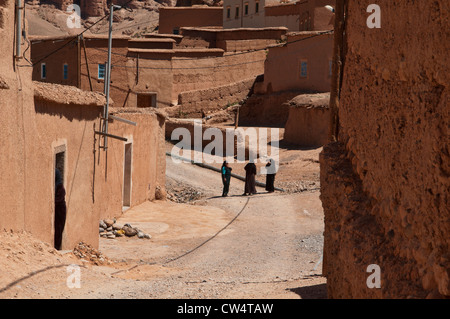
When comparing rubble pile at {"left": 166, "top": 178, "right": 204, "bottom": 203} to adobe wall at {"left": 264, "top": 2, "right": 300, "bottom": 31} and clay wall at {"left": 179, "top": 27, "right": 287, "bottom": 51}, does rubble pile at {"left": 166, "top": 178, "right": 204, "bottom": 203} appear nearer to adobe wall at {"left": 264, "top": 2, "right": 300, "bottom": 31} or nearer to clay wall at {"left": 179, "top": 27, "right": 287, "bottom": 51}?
clay wall at {"left": 179, "top": 27, "right": 287, "bottom": 51}

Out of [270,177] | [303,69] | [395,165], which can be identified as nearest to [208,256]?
[395,165]

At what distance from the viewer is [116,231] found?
1367 centimetres

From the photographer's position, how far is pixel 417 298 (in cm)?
438

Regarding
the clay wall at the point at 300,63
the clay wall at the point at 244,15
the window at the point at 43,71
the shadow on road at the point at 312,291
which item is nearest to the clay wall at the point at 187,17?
the clay wall at the point at 244,15

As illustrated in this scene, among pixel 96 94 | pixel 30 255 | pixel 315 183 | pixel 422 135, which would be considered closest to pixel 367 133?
pixel 422 135

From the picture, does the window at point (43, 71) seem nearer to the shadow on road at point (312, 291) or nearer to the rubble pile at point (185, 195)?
the rubble pile at point (185, 195)

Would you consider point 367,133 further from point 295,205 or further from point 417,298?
point 295,205

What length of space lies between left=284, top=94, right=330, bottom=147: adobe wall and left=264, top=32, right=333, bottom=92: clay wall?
13.3 feet

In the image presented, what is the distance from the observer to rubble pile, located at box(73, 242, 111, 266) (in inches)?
405

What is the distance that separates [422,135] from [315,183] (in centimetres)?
1661

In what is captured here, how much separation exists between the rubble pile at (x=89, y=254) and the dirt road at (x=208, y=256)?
181 millimetres

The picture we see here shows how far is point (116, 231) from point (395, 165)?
358 inches

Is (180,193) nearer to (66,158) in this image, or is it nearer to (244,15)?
(66,158)

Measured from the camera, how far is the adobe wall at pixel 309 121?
84.7ft
